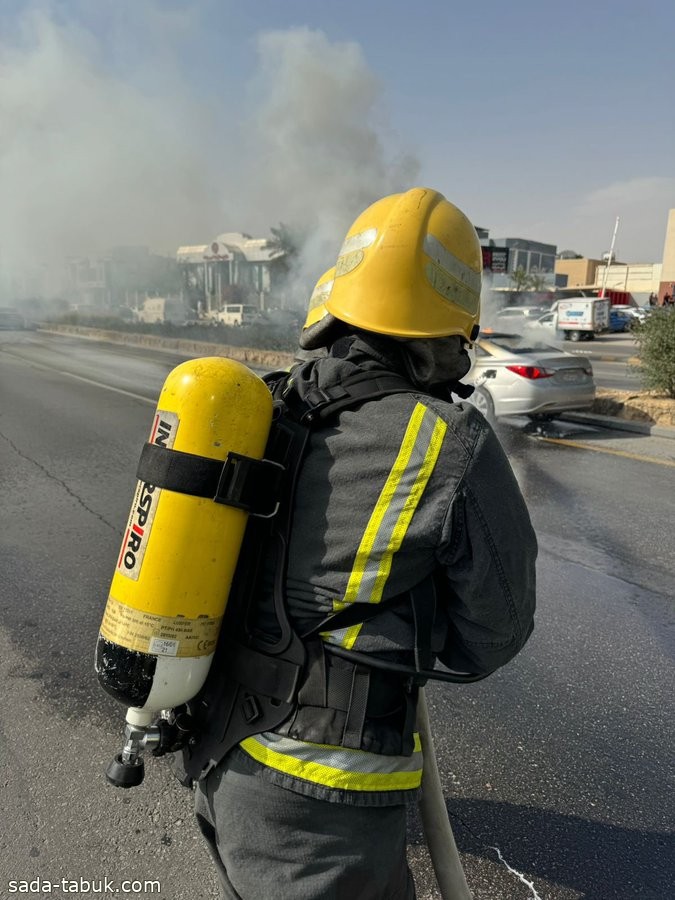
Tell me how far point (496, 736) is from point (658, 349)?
7400 mm

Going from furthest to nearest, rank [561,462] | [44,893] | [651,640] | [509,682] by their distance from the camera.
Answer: [561,462] < [651,640] < [509,682] < [44,893]

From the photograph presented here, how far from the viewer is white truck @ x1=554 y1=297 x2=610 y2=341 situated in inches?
1067

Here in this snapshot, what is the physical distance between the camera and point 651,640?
10.5ft

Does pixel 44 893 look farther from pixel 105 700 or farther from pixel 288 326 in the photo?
pixel 288 326

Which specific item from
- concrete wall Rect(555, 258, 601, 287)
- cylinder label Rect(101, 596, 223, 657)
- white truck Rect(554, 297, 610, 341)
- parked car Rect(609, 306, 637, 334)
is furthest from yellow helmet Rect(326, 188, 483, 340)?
concrete wall Rect(555, 258, 601, 287)

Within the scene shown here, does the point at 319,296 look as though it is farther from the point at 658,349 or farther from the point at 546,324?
the point at 546,324

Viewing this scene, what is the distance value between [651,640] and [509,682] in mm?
848

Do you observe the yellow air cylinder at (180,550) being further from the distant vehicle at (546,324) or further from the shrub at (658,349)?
the distant vehicle at (546,324)

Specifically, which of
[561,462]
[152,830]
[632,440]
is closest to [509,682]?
[152,830]

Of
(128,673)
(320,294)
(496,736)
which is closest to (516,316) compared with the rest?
(496,736)

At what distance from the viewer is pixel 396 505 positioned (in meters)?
1.07

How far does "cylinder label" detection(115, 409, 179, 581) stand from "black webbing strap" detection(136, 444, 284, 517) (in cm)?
2

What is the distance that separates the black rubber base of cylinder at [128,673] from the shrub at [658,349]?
339 inches

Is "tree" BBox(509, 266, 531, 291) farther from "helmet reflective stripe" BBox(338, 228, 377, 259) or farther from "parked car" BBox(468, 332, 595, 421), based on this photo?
"helmet reflective stripe" BBox(338, 228, 377, 259)
